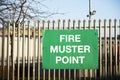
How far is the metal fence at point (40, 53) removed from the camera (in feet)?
35.6

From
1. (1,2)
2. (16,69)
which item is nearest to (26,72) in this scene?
(16,69)

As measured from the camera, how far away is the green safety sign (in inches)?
414

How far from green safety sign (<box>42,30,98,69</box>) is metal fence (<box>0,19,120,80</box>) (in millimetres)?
277

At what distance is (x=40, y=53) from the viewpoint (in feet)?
35.9

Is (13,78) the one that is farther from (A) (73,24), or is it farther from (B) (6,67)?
(A) (73,24)

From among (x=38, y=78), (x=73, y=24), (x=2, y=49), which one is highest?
(x=73, y=24)

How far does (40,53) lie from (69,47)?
1.03 metres

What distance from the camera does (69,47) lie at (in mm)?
10562

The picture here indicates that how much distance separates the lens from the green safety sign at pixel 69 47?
34.5ft

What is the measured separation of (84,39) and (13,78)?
2669 millimetres

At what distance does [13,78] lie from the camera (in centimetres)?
1102

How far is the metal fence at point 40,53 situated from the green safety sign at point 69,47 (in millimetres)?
277

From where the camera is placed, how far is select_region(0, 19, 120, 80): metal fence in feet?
35.6

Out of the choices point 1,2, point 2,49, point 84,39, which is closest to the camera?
point 84,39
